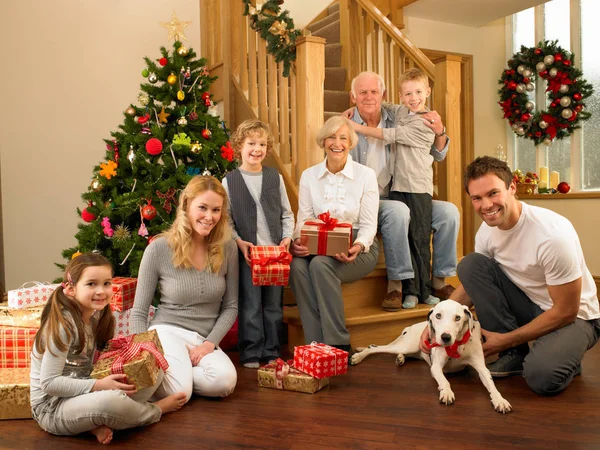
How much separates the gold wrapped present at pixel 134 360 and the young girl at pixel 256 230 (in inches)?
32.5

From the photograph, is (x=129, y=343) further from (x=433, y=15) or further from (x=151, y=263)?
(x=433, y=15)

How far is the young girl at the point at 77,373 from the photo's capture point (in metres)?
2.07

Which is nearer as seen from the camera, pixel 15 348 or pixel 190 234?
pixel 15 348

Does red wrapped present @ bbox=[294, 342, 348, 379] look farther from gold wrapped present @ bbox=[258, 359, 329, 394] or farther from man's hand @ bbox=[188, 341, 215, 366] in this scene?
man's hand @ bbox=[188, 341, 215, 366]

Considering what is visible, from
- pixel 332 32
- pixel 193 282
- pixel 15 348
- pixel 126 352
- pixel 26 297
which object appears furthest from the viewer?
pixel 332 32

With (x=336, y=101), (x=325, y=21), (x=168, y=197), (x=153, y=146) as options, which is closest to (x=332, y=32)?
(x=325, y=21)

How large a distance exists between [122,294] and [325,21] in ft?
11.9

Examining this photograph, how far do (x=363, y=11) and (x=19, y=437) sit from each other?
3.94 meters

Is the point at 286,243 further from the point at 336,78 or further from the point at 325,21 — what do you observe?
the point at 325,21

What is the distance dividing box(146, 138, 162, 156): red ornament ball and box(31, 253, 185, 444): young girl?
1559 mm

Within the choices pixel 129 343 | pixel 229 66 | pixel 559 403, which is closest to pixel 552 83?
pixel 229 66

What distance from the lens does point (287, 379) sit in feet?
8.77

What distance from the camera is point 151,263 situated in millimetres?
2668

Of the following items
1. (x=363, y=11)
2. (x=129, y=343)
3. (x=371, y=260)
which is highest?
(x=363, y=11)
